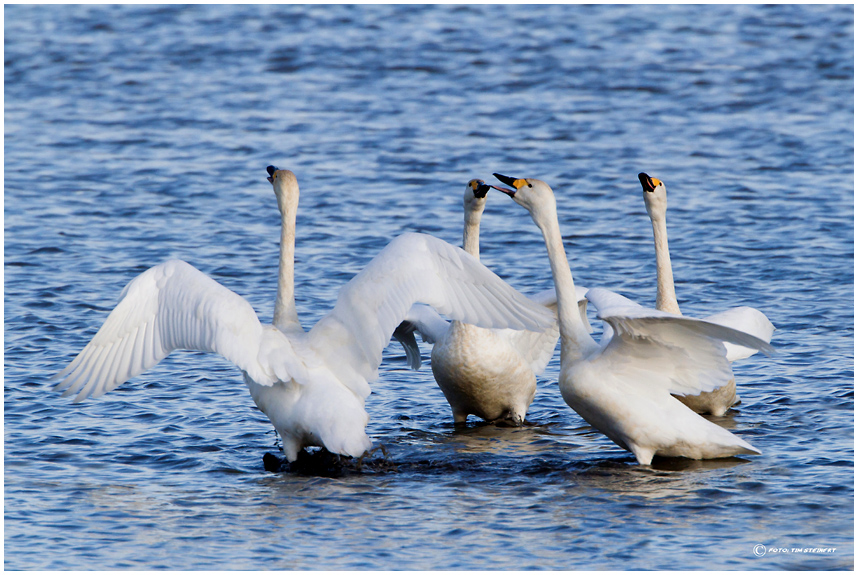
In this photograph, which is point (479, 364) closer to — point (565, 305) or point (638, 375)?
point (565, 305)

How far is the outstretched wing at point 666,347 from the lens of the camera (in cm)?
780

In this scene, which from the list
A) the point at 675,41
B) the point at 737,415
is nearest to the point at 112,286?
the point at 737,415

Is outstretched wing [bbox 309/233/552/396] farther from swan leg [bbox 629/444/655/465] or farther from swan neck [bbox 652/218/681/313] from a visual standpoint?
swan neck [bbox 652/218/681/313]

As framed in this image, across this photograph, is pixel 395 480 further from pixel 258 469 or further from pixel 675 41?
pixel 675 41

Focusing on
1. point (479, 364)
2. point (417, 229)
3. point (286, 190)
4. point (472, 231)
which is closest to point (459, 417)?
point (479, 364)

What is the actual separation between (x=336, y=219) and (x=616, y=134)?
17.9 ft

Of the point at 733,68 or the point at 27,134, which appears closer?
the point at 27,134

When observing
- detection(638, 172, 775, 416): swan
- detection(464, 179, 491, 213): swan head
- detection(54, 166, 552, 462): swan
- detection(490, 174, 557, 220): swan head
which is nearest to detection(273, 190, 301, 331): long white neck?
detection(54, 166, 552, 462): swan

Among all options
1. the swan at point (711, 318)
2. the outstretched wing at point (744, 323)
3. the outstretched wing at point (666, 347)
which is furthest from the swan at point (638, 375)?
the outstretched wing at point (744, 323)

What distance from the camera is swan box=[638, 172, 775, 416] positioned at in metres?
9.46

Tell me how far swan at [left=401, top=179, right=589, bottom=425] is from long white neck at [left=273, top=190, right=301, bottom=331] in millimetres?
1230

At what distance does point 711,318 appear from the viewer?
9.20m

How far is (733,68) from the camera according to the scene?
2225cm

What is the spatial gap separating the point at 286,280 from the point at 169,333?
121 centimetres
